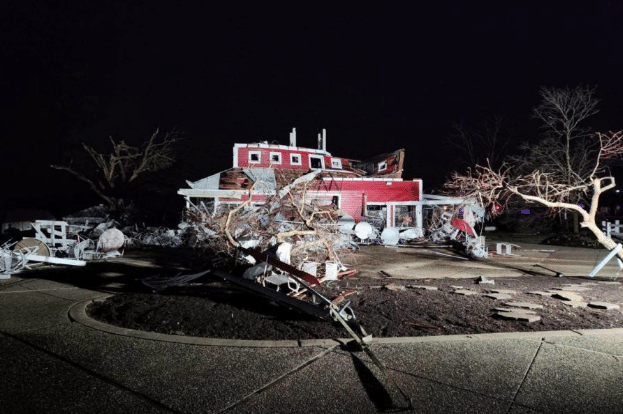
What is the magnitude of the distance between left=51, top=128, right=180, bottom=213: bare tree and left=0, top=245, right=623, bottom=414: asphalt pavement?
23038 mm

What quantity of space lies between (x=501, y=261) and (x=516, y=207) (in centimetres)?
1456

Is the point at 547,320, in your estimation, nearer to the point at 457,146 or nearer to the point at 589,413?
the point at 589,413

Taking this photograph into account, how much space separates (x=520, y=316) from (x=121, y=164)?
28722mm

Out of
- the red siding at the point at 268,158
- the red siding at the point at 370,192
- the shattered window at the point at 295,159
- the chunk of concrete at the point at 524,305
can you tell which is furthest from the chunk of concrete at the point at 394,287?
the shattered window at the point at 295,159

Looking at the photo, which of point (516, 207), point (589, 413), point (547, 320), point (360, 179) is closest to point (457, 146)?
point (516, 207)

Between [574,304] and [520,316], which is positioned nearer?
[520,316]

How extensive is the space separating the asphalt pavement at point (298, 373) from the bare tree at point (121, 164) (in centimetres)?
A: 2304

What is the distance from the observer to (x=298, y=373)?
3.27 m

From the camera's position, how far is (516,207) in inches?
952


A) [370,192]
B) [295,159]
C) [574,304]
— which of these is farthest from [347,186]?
[574,304]

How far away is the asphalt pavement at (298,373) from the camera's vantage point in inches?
108

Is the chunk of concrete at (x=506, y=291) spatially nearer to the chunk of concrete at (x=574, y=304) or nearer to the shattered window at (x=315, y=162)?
the chunk of concrete at (x=574, y=304)

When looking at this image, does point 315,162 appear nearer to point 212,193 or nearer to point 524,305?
point 212,193

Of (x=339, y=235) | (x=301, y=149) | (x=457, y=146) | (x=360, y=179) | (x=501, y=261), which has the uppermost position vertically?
(x=457, y=146)
